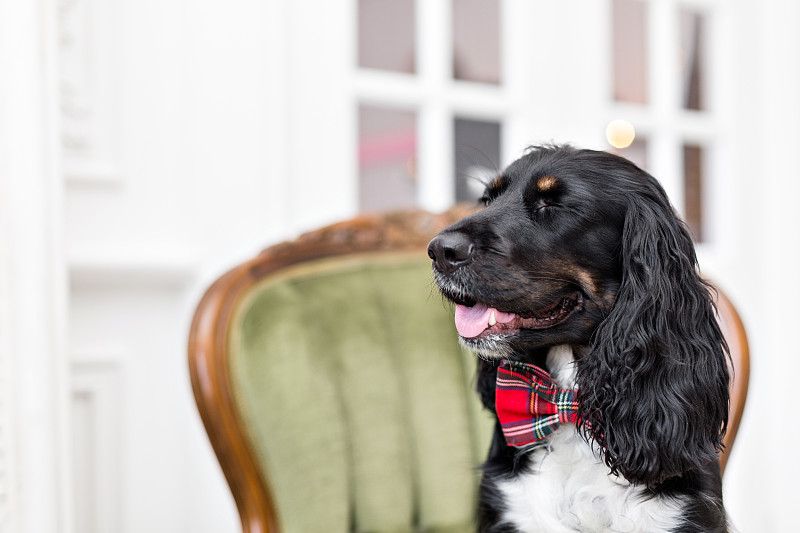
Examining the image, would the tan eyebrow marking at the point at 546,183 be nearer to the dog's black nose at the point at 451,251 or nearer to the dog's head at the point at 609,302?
the dog's head at the point at 609,302

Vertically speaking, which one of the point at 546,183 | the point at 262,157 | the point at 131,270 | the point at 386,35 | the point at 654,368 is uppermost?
the point at 386,35

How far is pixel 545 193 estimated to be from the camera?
3.40 feet

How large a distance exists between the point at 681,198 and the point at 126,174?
2.00 meters

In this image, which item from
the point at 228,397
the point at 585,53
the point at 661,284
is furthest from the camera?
the point at 585,53

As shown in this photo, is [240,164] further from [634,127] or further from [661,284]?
[634,127]

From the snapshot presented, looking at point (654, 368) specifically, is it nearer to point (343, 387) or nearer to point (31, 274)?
point (343, 387)

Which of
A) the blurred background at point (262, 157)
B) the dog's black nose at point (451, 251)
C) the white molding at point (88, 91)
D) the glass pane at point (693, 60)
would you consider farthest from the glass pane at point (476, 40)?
the dog's black nose at point (451, 251)

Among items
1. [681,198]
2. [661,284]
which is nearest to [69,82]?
[661,284]

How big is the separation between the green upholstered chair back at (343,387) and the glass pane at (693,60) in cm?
149

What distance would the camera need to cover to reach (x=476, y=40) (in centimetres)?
230

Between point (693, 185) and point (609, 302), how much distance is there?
1.98 metres

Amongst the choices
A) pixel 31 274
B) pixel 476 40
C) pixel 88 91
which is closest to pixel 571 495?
pixel 31 274

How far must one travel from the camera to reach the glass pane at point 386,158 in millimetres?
2133

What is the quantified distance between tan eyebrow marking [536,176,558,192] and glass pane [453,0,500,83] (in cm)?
130
